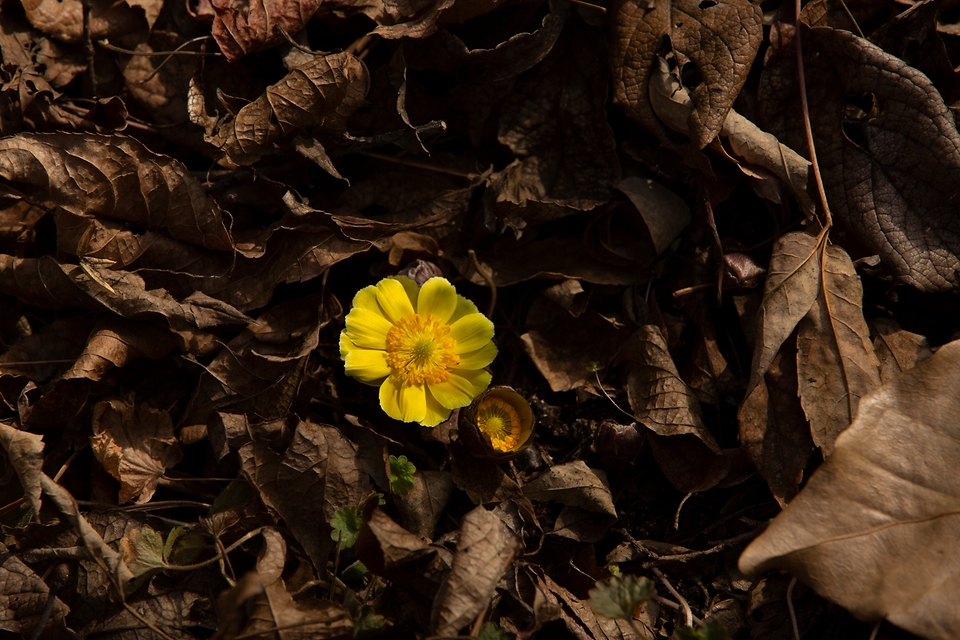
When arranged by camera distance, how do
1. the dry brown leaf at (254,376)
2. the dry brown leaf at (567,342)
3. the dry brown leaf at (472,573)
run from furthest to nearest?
the dry brown leaf at (567,342), the dry brown leaf at (254,376), the dry brown leaf at (472,573)

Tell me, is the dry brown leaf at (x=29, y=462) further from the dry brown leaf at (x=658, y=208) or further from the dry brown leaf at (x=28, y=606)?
the dry brown leaf at (x=658, y=208)

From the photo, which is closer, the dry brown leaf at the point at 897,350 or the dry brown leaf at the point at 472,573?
the dry brown leaf at the point at 472,573

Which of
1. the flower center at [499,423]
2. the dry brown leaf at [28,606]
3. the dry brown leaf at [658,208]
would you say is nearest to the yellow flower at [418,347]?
the flower center at [499,423]

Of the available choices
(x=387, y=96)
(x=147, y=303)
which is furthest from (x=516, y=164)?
(x=147, y=303)

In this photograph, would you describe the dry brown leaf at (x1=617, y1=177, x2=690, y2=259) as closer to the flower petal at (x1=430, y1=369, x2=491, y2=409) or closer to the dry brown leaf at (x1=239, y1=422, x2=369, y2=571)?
the flower petal at (x1=430, y1=369, x2=491, y2=409)

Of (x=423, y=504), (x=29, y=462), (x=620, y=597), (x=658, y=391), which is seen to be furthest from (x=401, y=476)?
(x=29, y=462)

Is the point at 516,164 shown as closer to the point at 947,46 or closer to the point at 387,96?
the point at 387,96
